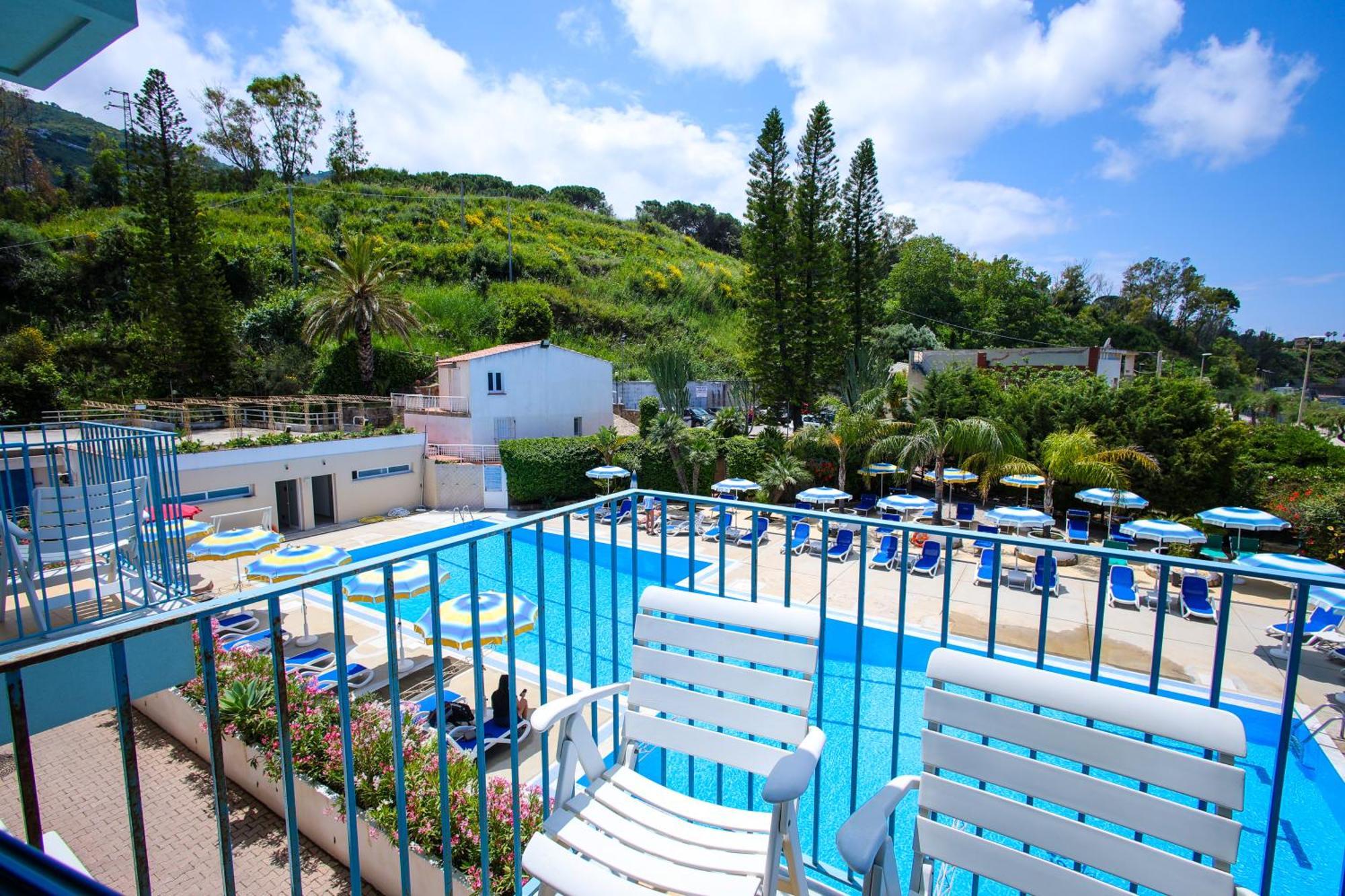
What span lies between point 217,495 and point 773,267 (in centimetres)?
1614

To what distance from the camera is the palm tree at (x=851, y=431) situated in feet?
52.0

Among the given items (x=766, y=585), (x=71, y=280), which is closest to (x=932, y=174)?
(x=766, y=585)

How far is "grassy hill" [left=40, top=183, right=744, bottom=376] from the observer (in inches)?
1164

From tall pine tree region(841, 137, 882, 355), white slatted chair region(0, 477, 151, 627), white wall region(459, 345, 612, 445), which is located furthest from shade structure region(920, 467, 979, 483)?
white slatted chair region(0, 477, 151, 627)

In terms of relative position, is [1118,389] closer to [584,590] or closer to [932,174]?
[932,174]

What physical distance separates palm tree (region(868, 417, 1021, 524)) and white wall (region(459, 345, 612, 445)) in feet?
31.7

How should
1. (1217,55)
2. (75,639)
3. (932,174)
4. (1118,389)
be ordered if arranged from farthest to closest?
(932,174)
(1118,389)
(1217,55)
(75,639)

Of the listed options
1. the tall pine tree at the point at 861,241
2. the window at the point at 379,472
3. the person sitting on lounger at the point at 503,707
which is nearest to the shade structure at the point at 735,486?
the tall pine tree at the point at 861,241

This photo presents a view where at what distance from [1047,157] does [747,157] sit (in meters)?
8.50

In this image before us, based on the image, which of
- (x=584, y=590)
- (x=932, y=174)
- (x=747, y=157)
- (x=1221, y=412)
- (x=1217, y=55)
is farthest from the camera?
(x=932, y=174)

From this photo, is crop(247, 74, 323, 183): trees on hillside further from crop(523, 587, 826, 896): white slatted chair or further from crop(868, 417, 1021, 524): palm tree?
crop(523, 587, 826, 896): white slatted chair

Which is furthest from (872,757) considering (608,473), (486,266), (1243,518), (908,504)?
(486,266)

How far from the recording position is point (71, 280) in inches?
979

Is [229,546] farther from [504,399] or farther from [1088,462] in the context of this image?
[1088,462]
